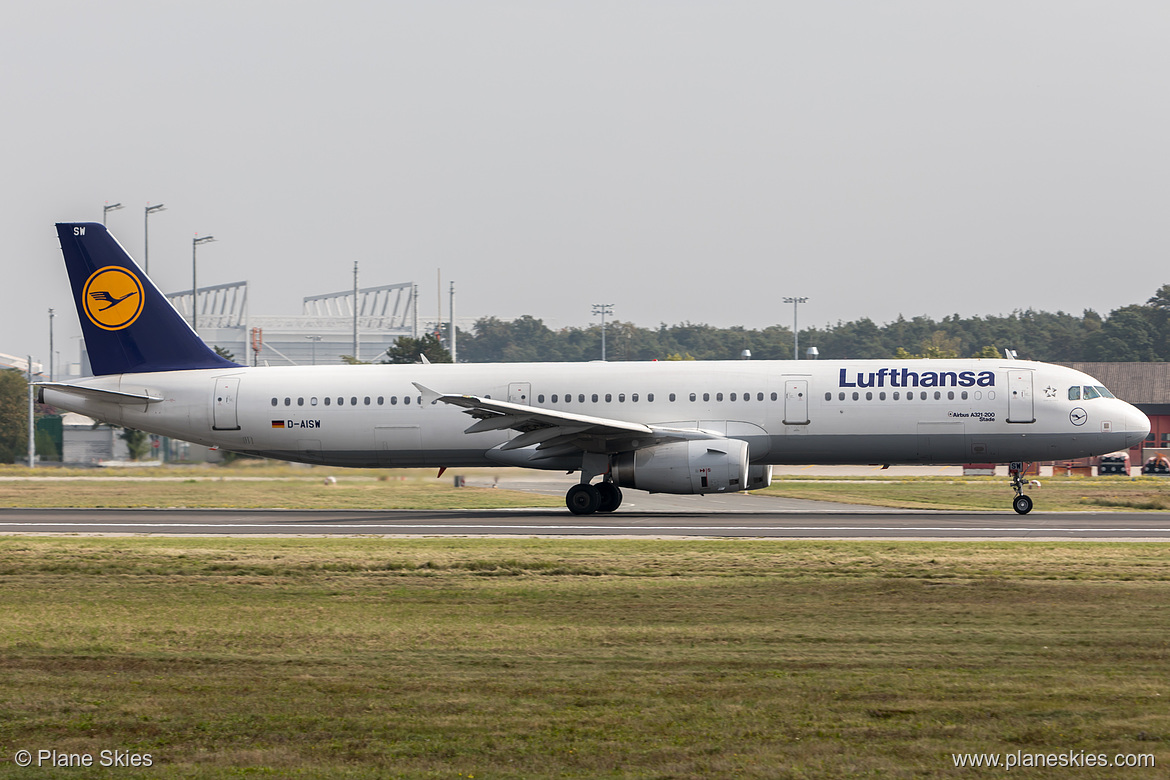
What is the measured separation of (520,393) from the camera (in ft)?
99.4

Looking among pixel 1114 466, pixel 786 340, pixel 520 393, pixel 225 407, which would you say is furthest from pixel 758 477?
pixel 786 340

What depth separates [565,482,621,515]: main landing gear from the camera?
2847 centimetres

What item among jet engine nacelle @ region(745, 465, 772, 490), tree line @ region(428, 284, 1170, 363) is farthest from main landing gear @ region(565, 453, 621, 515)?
tree line @ region(428, 284, 1170, 363)

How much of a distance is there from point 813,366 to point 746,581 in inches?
583

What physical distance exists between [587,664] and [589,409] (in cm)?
1949

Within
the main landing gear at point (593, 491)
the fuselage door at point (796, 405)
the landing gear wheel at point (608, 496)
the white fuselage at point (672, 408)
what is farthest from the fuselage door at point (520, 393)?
the fuselage door at point (796, 405)

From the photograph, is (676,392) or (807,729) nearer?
(807,729)

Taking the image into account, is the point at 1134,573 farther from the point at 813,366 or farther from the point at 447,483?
the point at 447,483

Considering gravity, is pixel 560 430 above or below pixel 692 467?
above

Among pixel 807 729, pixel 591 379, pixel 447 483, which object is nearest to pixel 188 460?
pixel 447 483

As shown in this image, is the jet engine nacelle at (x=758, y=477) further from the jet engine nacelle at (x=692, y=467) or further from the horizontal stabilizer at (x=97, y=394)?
the horizontal stabilizer at (x=97, y=394)

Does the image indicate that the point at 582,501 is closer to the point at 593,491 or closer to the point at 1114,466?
the point at 593,491

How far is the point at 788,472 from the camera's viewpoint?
5550cm

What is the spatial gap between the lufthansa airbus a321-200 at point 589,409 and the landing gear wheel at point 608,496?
39 mm
